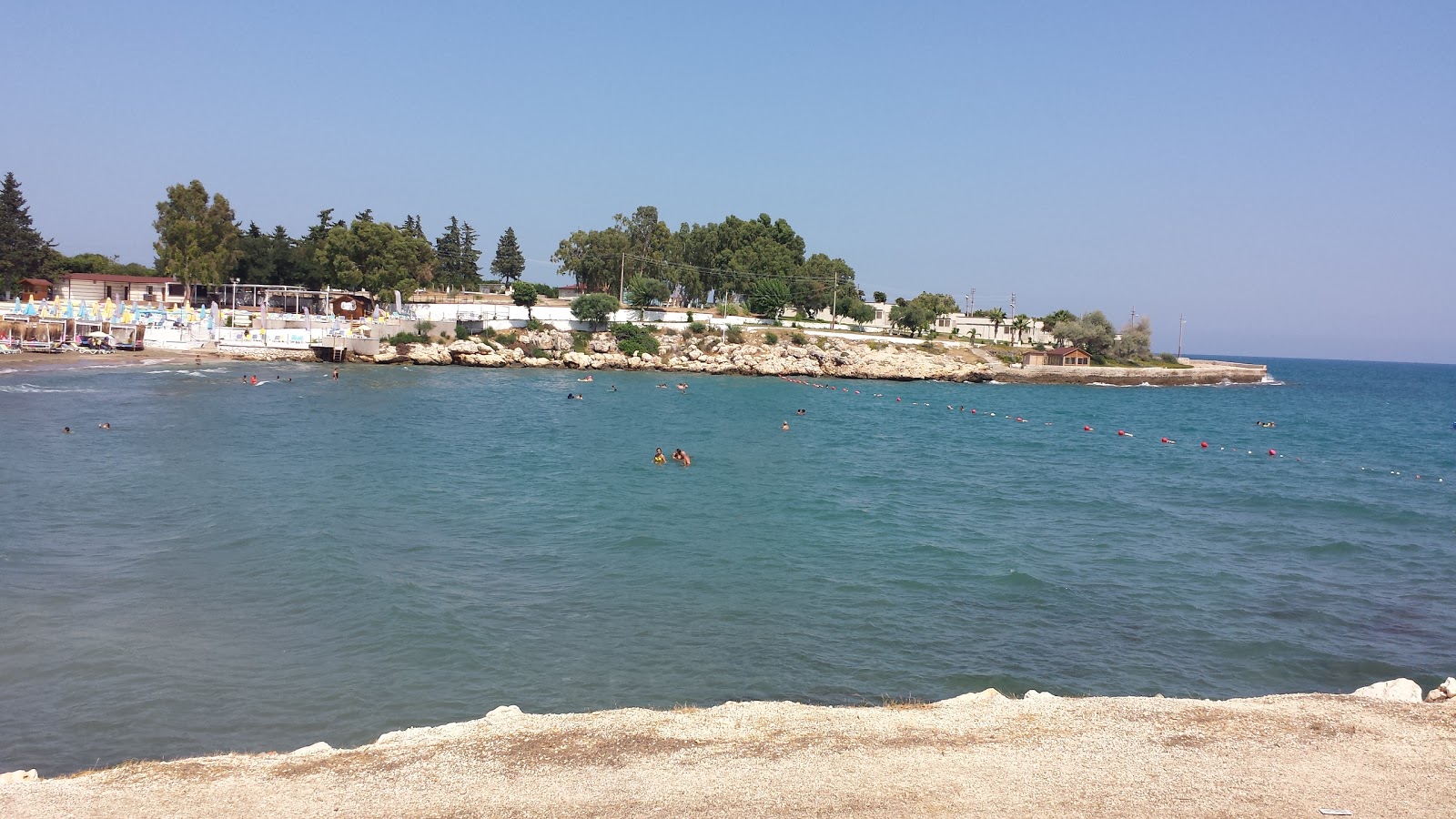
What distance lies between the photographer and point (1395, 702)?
1130 cm

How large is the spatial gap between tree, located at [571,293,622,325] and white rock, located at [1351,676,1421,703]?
260 ft

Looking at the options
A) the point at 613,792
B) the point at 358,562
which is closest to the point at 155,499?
the point at 358,562

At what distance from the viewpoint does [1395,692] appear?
40.1 ft

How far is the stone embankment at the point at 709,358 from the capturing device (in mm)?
79875

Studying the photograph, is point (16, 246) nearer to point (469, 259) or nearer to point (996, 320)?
point (469, 259)

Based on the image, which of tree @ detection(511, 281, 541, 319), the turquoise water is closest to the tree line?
tree @ detection(511, 281, 541, 319)

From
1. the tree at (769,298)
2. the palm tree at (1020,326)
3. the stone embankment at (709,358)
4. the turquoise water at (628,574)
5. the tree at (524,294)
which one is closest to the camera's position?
the turquoise water at (628,574)

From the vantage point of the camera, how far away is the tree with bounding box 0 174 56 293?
89125mm

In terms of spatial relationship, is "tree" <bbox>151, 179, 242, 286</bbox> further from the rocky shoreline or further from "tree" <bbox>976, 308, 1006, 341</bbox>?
"tree" <bbox>976, 308, 1006, 341</bbox>

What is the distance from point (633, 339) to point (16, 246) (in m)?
63.6

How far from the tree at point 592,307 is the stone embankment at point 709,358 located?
225 centimetres

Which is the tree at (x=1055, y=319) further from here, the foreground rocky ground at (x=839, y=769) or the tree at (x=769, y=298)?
the foreground rocky ground at (x=839, y=769)

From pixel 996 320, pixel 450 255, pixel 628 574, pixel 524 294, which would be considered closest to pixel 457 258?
pixel 450 255

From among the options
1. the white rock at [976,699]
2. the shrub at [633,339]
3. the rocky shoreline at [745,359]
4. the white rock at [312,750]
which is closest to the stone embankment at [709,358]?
the rocky shoreline at [745,359]
